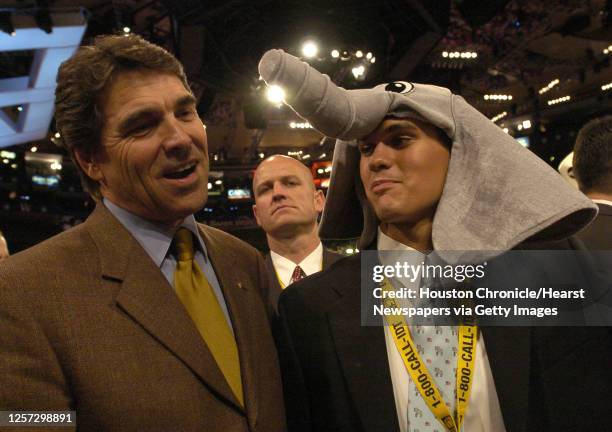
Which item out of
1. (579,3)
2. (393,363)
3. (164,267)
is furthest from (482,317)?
(579,3)

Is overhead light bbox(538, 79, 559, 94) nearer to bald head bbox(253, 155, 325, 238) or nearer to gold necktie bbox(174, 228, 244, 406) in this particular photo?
bald head bbox(253, 155, 325, 238)

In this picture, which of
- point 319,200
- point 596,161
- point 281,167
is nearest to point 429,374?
point 596,161

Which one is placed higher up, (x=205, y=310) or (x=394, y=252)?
(x=394, y=252)

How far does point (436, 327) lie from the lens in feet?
4.16

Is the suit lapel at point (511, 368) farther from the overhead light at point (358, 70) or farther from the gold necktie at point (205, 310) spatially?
the overhead light at point (358, 70)

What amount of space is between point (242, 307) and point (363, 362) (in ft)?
1.19

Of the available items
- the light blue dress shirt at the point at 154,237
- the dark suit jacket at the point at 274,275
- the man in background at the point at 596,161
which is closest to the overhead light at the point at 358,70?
the dark suit jacket at the point at 274,275

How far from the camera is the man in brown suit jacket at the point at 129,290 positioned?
3.20 ft

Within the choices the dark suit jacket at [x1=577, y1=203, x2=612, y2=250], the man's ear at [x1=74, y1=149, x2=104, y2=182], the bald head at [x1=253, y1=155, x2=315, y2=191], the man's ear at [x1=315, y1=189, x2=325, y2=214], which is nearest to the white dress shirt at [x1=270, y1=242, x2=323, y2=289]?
the man's ear at [x1=315, y1=189, x2=325, y2=214]

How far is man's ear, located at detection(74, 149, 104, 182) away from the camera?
1.27 meters

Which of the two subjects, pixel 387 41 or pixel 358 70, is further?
pixel 358 70

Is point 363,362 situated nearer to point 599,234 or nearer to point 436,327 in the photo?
point 436,327

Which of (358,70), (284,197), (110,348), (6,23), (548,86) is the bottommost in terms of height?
(110,348)

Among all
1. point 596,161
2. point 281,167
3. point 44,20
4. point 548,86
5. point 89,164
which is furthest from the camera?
point 548,86
